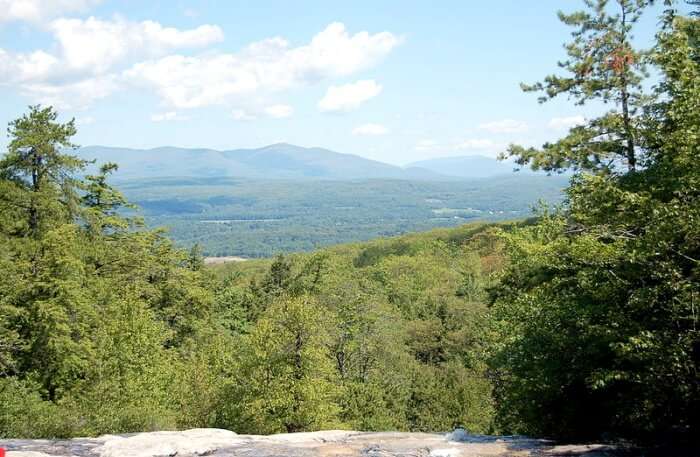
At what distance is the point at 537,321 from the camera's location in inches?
698

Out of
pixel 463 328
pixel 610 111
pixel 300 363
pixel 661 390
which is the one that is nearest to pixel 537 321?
pixel 661 390

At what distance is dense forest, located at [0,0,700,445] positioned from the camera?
12484 mm

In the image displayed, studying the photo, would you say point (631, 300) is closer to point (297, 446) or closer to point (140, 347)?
point (297, 446)

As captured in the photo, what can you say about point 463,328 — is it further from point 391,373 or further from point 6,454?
point 6,454

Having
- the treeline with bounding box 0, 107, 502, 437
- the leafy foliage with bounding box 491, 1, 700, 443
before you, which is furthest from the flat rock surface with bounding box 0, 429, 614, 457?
the treeline with bounding box 0, 107, 502, 437

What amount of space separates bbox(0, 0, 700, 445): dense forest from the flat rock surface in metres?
1.69

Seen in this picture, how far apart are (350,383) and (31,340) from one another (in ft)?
63.2

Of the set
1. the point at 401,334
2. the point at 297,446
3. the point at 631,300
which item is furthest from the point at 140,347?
the point at 401,334

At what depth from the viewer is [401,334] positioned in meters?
54.5

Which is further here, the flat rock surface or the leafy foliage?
the flat rock surface

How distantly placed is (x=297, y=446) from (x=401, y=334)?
128 ft

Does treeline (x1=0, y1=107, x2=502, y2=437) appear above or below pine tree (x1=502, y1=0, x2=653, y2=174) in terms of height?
below

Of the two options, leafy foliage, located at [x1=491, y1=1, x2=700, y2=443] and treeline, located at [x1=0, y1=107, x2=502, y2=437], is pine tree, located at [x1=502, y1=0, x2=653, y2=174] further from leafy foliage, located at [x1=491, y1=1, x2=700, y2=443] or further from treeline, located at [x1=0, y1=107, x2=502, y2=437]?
treeline, located at [x1=0, y1=107, x2=502, y2=437]

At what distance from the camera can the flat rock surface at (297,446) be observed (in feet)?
47.1
